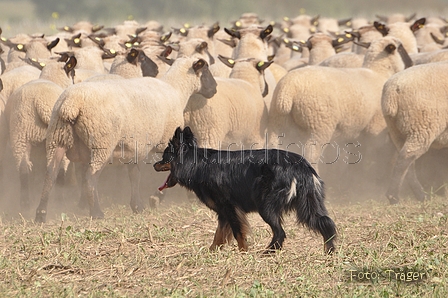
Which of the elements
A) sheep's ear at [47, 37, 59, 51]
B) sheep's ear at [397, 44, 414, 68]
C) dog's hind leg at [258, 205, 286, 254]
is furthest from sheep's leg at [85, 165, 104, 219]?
sheep's ear at [397, 44, 414, 68]

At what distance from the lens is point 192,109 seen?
902cm

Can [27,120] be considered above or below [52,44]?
below

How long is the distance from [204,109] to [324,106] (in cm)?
155

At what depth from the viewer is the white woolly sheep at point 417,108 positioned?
8227 millimetres

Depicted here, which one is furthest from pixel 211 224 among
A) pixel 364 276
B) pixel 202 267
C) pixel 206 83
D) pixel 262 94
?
pixel 262 94

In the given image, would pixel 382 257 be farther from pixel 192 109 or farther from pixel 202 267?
pixel 192 109

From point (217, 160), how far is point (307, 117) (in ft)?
13.1

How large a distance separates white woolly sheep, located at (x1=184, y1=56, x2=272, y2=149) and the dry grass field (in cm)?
267

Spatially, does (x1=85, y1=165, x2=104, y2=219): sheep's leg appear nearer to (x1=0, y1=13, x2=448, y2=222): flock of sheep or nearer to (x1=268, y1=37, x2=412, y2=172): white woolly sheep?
(x1=0, y1=13, x2=448, y2=222): flock of sheep

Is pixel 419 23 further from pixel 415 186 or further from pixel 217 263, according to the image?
pixel 217 263

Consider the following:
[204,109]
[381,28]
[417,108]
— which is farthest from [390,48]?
[204,109]

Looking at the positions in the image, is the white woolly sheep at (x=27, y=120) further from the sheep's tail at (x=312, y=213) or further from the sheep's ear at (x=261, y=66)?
the sheep's tail at (x=312, y=213)

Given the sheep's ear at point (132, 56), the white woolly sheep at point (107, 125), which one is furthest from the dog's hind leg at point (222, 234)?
the sheep's ear at point (132, 56)

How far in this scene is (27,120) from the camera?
802 centimetres
